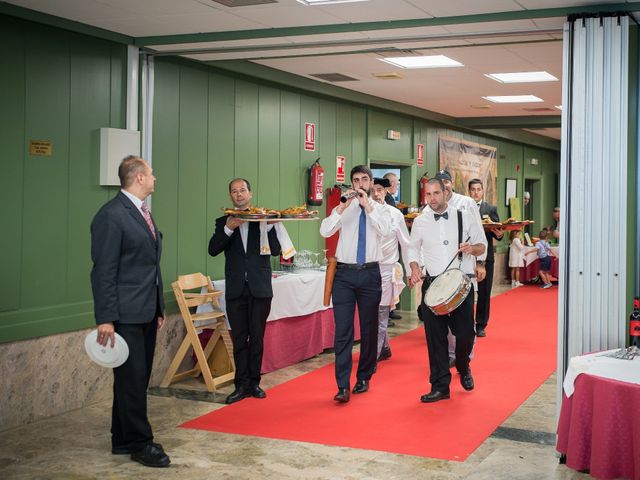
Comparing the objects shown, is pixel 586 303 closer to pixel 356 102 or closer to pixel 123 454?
pixel 123 454

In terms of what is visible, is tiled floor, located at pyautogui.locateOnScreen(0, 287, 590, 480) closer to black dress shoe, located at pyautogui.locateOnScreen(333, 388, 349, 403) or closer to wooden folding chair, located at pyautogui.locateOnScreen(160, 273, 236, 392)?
black dress shoe, located at pyautogui.locateOnScreen(333, 388, 349, 403)

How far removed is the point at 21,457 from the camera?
17.2 ft

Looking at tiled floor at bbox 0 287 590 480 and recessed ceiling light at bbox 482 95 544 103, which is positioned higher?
recessed ceiling light at bbox 482 95 544 103

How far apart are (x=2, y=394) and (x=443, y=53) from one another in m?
4.75

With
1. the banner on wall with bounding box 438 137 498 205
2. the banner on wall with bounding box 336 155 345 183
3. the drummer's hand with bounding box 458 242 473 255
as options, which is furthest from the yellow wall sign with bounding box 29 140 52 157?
the banner on wall with bounding box 438 137 498 205

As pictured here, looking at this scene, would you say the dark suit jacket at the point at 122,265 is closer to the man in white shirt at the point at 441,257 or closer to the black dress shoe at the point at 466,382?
the man in white shirt at the point at 441,257

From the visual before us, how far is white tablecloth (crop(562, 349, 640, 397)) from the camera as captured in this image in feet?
14.6

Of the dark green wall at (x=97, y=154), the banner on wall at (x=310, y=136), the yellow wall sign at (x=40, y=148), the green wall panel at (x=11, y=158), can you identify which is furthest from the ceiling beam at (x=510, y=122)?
the green wall panel at (x=11, y=158)

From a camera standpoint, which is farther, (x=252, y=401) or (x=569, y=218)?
(x=252, y=401)

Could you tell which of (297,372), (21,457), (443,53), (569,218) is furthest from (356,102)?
(21,457)

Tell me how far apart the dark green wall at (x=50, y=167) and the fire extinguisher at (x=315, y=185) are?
130 inches

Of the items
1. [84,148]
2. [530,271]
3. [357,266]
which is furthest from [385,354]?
[530,271]

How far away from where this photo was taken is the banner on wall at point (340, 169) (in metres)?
10.5

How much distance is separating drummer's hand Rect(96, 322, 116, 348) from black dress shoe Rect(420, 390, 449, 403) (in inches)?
108
